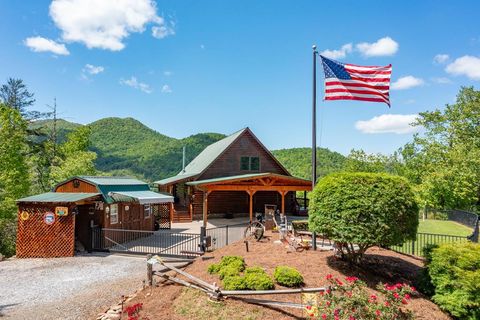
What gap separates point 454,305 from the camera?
874 centimetres

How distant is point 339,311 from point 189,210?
21328 mm

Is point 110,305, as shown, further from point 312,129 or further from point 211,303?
point 312,129

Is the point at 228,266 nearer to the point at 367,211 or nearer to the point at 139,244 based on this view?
the point at 367,211

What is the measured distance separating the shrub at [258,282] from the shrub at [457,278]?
5170mm

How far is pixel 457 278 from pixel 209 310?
284 inches

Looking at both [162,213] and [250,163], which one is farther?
[250,163]

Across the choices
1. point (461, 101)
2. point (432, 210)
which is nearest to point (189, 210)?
point (432, 210)

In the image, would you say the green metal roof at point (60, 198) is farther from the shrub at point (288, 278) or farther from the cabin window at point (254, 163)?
the cabin window at point (254, 163)

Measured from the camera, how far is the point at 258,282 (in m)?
8.47

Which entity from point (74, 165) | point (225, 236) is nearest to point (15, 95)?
point (74, 165)

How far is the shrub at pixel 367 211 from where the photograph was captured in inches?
371

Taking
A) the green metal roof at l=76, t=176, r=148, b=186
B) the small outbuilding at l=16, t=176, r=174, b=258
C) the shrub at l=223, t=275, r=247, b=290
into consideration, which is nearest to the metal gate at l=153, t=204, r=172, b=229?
the small outbuilding at l=16, t=176, r=174, b=258

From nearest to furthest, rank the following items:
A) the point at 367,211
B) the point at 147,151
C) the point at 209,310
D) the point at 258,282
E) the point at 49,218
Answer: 1. the point at 209,310
2. the point at 258,282
3. the point at 367,211
4. the point at 49,218
5. the point at 147,151

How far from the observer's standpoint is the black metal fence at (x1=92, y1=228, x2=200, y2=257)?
14.5m
